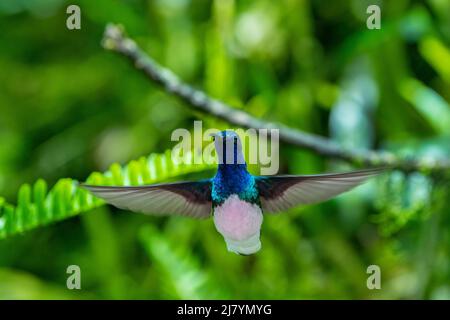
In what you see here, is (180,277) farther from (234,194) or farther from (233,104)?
(234,194)

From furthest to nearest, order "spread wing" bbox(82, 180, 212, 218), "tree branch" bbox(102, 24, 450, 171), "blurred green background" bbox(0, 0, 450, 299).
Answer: "blurred green background" bbox(0, 0, 450, 299) < "tree branch" bbox(102, 24, 450, 171) < "spread wing" bbox(82, 180, 212, 218)

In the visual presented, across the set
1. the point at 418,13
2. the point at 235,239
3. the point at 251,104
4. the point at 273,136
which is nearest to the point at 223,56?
the point at 251,104

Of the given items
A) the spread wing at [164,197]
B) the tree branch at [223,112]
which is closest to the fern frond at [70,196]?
the spread wing at [164,197]

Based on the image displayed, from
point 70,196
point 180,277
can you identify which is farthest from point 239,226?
point 180,277

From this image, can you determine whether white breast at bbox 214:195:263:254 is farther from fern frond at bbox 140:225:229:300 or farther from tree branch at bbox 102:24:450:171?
fern frond at bbox 140:225:229:300

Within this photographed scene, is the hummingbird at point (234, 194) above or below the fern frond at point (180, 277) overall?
above

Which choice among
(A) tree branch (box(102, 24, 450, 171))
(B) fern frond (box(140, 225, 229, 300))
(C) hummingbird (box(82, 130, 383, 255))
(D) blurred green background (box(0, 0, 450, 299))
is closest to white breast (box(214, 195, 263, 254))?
(C) hummingbird (box(82, 130, 383, 255))

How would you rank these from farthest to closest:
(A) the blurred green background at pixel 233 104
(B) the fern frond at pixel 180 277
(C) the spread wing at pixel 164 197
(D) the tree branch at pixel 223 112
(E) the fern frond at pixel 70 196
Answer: (A) the blurred green background at pixel 233 104 → (B) the fern frond at pixel 180 277 → (D) the tree branch at pixel 223 112 → (E) the fern frond at pixel 70 196 → (C) the spread wing at pixel 164 197

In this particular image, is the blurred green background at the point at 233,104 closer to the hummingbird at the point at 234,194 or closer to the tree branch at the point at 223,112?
the tree branch at the point at 223,112
